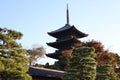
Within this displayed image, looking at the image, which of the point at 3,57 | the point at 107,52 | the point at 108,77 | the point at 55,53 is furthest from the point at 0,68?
the point at 55,53

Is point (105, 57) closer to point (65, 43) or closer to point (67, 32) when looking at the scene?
point (65, 43)

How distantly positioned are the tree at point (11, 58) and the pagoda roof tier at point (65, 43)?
1086 inches

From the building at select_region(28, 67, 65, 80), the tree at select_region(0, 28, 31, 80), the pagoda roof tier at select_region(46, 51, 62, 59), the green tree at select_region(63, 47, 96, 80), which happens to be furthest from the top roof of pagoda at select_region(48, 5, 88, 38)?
the tree at select_region(0, 28, 31, 80)

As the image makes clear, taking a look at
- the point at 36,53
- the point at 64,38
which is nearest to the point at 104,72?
the point at 64,38

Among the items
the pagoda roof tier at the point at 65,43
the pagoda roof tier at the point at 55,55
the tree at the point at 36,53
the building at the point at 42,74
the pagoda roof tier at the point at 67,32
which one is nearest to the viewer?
the building at the point at 42,74

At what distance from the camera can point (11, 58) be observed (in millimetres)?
22000

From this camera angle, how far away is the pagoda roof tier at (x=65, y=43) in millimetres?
50125

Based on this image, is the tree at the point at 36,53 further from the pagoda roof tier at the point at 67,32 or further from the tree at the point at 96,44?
the tree at the point at 96,44

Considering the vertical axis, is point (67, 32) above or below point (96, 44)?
above

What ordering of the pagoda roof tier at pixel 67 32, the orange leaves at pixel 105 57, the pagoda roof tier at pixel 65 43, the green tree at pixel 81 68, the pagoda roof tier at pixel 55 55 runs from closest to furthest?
the green tree at pixel 81 68 → the orange leaves at pixel 105 57 → the pagoda roof tier at pixel 65 43 → the pagoda roof tier at pixel 55 55 → the pagoda roof tier at pixel 67 32

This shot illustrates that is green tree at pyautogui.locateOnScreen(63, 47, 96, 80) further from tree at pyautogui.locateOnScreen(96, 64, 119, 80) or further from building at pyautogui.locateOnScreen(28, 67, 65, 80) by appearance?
building at pyautogui.locateOnScreen(28, 67, 65, 80)

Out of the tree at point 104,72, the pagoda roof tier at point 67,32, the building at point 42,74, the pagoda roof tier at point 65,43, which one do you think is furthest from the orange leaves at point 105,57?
the pagoda roof tier at point 67,32

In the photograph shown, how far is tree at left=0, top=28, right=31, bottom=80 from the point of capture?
21.6 metres

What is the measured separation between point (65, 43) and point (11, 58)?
1165 inches
